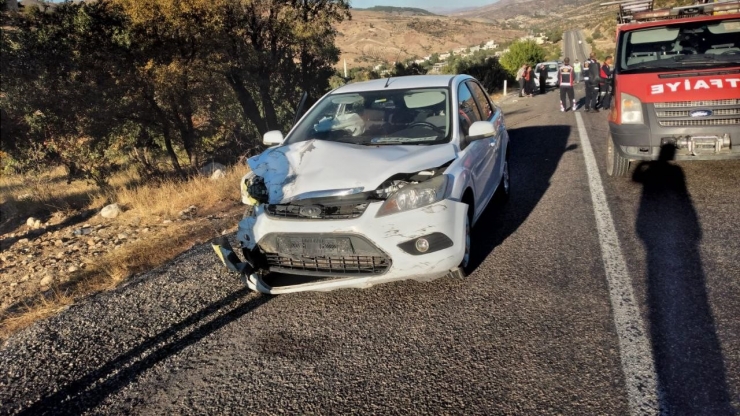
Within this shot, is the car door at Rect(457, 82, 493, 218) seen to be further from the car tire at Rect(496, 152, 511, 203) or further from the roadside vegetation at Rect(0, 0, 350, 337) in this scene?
the roadside vegetation at Rect(0, 0, 350, 337)

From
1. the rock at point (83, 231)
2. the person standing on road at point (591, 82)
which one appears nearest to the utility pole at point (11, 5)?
the rock at point (83, 231)

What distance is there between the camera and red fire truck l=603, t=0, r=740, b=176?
5.57 metres

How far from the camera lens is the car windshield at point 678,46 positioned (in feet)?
20.5

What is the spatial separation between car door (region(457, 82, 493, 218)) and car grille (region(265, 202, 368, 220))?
1086mm

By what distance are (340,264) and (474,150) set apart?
5.61 ft

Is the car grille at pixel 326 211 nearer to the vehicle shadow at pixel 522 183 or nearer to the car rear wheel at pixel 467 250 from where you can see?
the car rear wheel at pixel 467 250

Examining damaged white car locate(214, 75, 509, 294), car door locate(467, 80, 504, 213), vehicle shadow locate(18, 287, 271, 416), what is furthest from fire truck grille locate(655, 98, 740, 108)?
vehicle shadow locate(18, 287, 271, 416)

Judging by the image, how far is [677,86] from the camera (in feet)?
18.8

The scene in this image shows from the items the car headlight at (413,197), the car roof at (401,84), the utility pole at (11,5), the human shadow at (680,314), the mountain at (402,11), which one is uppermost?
the mountain at (402,11)

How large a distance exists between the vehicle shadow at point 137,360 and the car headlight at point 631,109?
15.5 ft

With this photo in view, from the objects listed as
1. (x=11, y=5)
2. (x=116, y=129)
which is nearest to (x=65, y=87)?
(x=116, y=129)

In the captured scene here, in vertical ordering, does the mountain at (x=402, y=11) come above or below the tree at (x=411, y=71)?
above

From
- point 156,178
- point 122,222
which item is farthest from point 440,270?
point 156,178

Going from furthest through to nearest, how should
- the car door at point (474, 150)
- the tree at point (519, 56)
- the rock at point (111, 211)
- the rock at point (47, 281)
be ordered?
the tree at point (519, 56) → the rock at point (111, 211) → the rock at point (47, 281) → the car door at point (474, 150)
